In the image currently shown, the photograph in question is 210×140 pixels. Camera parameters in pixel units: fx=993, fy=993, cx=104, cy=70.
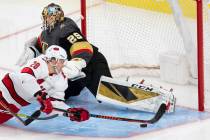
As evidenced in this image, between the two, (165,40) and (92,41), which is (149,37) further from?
(92,41)

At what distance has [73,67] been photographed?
4969 millimetres

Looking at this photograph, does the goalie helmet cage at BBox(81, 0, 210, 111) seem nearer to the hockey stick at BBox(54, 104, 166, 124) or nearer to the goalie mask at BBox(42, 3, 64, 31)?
the hockey stick at BBox(54, 104, 166, 124)

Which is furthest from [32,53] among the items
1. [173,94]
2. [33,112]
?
[173,94]

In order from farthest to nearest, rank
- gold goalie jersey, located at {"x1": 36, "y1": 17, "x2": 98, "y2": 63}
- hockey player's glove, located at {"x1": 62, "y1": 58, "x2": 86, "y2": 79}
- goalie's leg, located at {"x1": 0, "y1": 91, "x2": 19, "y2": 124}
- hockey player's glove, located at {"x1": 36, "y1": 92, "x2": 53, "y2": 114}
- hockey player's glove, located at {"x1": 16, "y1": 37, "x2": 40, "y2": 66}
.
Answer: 1. hockey player's glove, located at {"x1": 16, "y1": 37, "x2": 40, "y2": 66}
2. gold goalie jersey, located at {"x1": 36, "y1": 17, "x2": 98, "y2": 63}
3. hockey player's glove, located at {"x1": 62, "y1": 58, "x2": 86, "y2": 79}
4. goalie's leg, located at {"x1": 0, "y1": 91, "x2": 19, "y2": 124}
5. hockey player's glove, located at {"x1": 36, "y1": 92, "x2": 53, "y2": 114}

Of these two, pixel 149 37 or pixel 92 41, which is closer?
pixel 149 37

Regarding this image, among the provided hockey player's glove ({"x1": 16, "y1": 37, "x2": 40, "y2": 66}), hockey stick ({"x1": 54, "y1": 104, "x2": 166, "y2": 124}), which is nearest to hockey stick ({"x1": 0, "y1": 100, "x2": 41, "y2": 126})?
hockey stick ({"x1": 54, "y1": 104, "x2": 166, "y2": 124})

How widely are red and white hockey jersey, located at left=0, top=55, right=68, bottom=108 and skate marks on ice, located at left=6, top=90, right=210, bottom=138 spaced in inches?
5.2

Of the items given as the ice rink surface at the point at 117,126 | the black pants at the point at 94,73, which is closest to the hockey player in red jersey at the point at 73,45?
the black pants at the point at 94,73

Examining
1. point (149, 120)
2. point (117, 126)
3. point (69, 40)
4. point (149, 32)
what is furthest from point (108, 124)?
point (149, 32)

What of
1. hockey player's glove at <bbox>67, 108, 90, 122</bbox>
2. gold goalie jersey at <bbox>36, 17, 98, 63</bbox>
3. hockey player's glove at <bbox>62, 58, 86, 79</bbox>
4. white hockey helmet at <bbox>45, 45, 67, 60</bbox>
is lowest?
hockey player's glove at <bbox>67, 108, 90, 122</bbox>

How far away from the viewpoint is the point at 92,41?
5.71 m

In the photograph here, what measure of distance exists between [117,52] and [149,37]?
0.30 metres

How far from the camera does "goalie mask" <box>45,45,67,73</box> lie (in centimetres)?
477

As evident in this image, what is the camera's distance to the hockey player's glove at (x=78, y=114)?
15.5 feet
